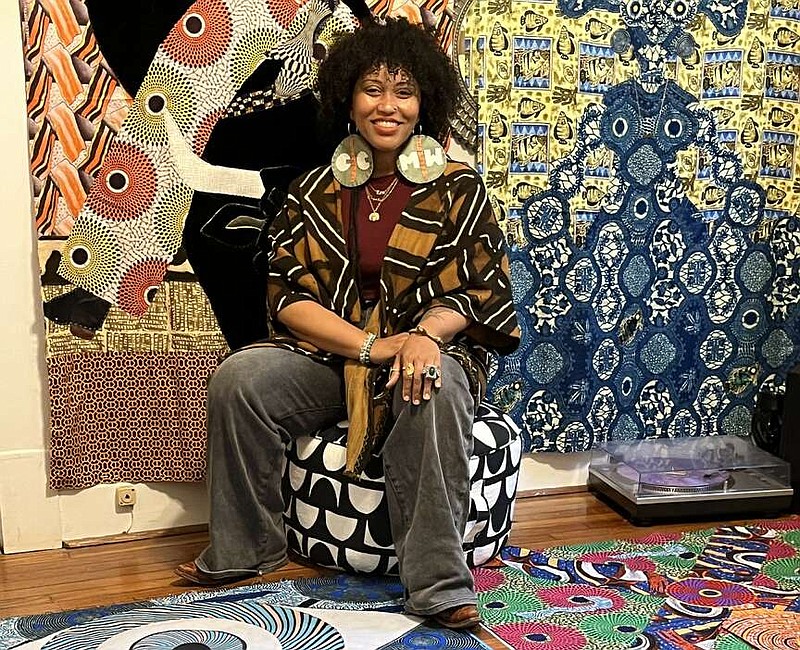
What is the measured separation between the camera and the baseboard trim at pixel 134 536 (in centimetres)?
275

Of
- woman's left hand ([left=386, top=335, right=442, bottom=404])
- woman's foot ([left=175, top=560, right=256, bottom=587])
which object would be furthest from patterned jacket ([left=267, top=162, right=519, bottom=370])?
woman's foot ([left=175, top=560, right=256, bottom=587])

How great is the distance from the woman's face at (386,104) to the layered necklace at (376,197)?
10cm

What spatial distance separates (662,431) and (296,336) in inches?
50.3

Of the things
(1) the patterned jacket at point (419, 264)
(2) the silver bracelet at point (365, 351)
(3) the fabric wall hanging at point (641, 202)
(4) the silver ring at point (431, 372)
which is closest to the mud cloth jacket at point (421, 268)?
(1) the patterned jacket at point (419, 264)

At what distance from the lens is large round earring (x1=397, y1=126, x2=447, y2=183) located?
2.62 meters

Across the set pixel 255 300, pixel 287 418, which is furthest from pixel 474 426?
pixel 255 300

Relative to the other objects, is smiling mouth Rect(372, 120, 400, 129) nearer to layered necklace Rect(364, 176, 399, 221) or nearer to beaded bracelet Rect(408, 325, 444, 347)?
layered necklace Rect(364, 176, 399, 221)

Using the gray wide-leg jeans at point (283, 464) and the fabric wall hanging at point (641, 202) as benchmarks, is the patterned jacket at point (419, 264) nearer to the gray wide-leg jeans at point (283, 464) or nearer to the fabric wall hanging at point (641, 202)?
the gray wide-leg jeans at point (283, 464)

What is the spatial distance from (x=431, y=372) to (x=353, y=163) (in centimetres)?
67

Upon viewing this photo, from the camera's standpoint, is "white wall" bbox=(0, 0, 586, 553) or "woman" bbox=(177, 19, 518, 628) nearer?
"woman" bbox=(177, 19, 518, 628)

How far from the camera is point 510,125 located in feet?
9.59

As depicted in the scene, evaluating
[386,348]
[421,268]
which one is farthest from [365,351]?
[421,268]

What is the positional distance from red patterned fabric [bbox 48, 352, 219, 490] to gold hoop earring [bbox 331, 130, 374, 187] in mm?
618

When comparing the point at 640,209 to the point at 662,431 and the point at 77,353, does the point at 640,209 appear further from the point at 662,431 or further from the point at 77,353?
the point at 77,353
